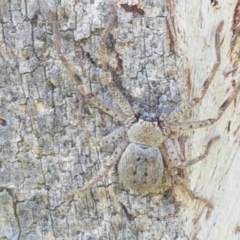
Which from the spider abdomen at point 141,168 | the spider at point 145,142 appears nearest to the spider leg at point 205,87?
the spider at point 145,142

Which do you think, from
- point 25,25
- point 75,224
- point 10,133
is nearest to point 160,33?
point 25,25

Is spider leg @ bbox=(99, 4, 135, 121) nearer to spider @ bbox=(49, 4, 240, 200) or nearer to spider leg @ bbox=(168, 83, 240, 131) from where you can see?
spider @ bbox=(49, 4, 240, 200)

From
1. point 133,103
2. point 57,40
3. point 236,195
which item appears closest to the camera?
point 57,40

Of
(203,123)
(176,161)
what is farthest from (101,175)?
(203,123)

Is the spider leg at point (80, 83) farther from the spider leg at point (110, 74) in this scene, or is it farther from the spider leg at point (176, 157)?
the spider leg at point (176, 157)

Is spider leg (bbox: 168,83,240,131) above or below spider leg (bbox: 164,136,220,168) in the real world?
above

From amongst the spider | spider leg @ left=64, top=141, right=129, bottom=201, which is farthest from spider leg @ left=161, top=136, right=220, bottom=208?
spider leg @ left=64, top=141, right=129, bottom=201

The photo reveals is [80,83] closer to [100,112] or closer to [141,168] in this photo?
[100,112]

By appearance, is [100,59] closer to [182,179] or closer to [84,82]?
[84,82]
